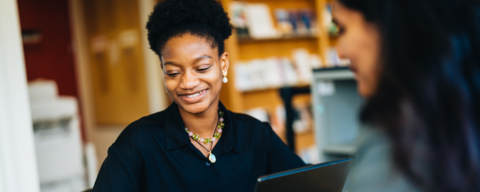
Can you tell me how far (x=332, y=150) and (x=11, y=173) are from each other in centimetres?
129

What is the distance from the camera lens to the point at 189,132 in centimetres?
117

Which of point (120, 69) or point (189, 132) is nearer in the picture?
point (189, 132)

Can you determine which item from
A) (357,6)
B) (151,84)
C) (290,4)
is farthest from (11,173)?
(290,4)

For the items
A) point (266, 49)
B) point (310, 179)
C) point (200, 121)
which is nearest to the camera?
point (310, 179)

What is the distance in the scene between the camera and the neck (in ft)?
3.84

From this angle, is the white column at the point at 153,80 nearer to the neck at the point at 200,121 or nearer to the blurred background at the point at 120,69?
the blurred background at the point at 120,69

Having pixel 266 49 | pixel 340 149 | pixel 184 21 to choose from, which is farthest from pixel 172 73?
pixel 266 49

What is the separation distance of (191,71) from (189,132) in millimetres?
198

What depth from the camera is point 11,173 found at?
1.27 meters

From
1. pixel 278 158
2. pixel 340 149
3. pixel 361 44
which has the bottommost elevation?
pixel 340 149

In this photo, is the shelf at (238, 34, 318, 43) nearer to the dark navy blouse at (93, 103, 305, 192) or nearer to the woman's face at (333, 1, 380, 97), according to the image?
the dark navy blouse at (93, 103, 305, 192)

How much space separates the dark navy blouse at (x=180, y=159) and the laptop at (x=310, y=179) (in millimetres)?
292

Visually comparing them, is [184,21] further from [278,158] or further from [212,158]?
[278,158]

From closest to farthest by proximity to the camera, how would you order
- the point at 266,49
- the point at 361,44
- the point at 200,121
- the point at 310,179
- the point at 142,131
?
1. the point at 361,44
2. the point at 310,179
3. the point at 142,131
4. the point at 200,121
5. the point at 266,49
